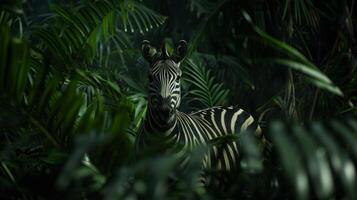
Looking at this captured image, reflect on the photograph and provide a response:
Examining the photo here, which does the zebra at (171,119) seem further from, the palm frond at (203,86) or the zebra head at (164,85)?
the palm frond at (203,86)

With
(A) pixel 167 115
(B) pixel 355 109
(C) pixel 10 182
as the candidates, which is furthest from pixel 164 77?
(C) pixel 10 182

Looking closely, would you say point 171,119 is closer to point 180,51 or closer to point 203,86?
point 180,51

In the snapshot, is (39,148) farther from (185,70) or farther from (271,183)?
(185,70)

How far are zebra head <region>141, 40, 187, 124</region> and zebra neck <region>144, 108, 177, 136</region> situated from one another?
2cm

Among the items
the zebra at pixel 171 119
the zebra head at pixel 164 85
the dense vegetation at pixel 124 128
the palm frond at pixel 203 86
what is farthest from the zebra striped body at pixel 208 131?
the palm frond at pixel 203 86

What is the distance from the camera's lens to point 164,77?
4.51m

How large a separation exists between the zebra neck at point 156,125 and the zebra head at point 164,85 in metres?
0.02

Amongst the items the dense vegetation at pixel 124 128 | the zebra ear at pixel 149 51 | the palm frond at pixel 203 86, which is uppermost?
the palm frond at pixel 203 86

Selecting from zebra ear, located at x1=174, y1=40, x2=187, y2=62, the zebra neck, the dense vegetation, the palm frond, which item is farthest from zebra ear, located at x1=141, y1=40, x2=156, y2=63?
the palm frond

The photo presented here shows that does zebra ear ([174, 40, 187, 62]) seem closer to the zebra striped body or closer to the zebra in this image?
the zebra

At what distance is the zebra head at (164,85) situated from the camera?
445cm

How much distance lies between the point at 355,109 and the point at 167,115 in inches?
58.8

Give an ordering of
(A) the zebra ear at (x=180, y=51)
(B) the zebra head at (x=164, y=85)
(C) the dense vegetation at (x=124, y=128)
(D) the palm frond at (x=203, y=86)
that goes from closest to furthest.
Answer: (C) the dense vegetation at (x=124, y=128)
(B) the zebra head at (x=164, y=85)
(A) the zebra ear at (x=180, y=51)
(D) the palm frond at (x=203, y=86)

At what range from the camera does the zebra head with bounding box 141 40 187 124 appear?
4.45 metres
